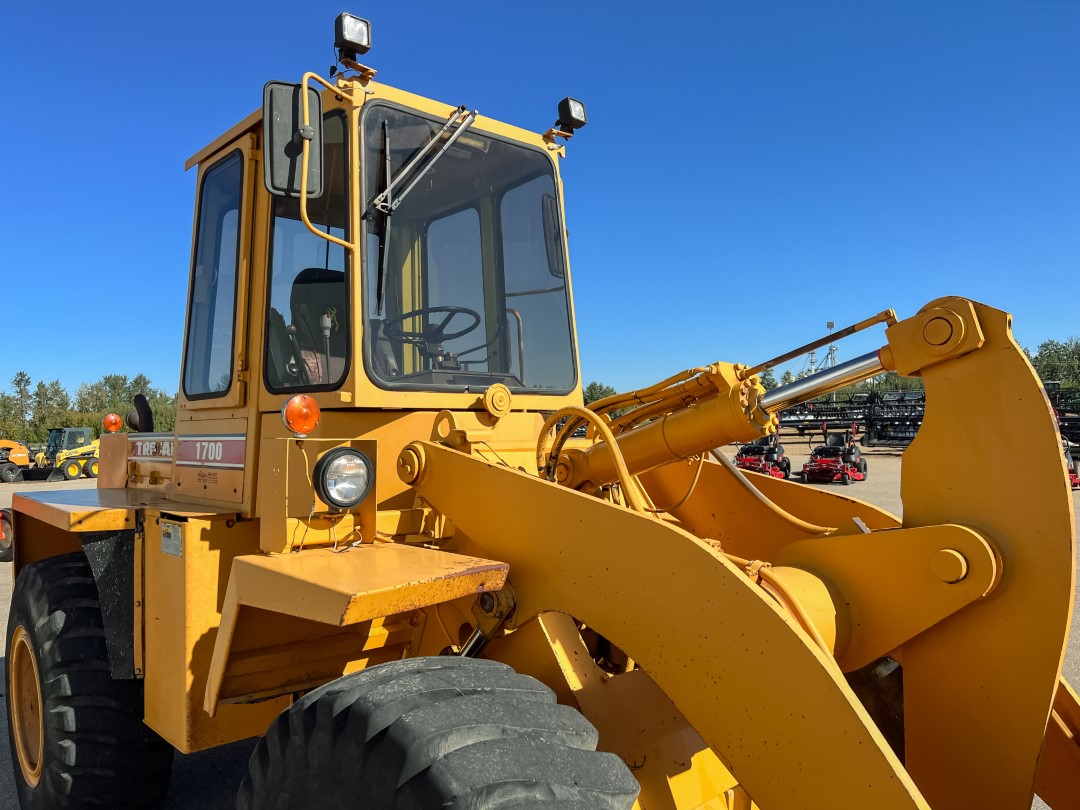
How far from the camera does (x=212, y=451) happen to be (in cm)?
340

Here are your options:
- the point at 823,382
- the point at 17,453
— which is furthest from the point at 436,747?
the point at 17,453

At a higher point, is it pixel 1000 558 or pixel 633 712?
pixel 1000 558

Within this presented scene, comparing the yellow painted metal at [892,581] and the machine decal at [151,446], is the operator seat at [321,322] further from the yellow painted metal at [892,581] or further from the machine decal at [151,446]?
the yellow painted metal at [892,581]

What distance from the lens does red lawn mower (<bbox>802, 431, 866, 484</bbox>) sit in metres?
19.3

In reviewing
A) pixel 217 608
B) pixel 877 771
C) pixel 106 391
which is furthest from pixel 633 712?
pixel 106 391

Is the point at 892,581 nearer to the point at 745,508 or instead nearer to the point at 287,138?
the point at 745,508

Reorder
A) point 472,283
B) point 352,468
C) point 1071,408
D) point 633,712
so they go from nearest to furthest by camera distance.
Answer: point 633,712 < point 352,468 < point 472,283 < point 1071,408

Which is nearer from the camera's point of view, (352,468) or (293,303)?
(352,468)

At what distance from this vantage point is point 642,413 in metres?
3.18

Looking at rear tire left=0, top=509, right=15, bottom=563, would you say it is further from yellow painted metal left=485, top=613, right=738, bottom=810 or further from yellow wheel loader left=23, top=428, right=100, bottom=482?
yellow wheel loader left=23, top=428, right=100, bottom=482

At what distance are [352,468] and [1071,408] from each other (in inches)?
1120

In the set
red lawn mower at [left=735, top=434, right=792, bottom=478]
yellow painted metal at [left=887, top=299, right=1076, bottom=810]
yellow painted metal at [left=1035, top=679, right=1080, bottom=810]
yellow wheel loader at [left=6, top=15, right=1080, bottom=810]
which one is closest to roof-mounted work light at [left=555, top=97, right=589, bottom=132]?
yellow wheel loader at [left=6, top=15, right=1080, bottom=810]

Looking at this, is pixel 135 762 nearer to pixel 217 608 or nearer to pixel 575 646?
pixel 217 608

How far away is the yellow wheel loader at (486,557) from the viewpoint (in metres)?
1.84
